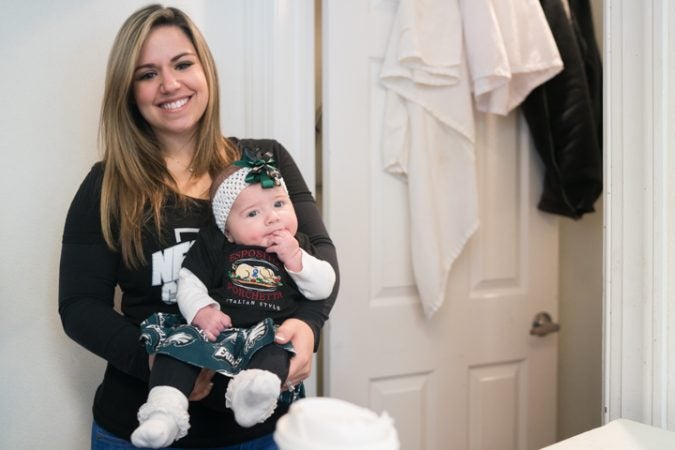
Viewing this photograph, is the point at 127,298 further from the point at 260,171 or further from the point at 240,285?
the point at 260,171

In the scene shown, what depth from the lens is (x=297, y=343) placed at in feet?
3.45

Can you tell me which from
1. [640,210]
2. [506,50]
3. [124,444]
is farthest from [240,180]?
[506,50]

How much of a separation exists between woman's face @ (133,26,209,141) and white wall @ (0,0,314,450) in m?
0.32

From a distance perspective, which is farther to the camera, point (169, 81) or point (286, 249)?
point (169, 81)

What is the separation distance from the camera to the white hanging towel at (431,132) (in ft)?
5.31

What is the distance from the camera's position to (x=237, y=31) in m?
1.62

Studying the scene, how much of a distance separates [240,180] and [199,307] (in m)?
0.25

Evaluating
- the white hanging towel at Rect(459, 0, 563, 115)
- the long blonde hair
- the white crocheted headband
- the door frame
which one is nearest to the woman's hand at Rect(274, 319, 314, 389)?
the white crocheted headband

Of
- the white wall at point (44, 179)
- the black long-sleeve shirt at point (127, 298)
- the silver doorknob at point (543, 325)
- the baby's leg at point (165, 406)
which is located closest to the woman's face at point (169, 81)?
the black long-sleeve shirt at point (127, 298)

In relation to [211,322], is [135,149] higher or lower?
higher

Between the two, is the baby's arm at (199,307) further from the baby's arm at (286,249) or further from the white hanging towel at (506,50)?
the white hanging towel at (506,50)

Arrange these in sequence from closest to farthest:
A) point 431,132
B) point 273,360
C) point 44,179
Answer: point 273,360 < point 44,179 < point 431,132

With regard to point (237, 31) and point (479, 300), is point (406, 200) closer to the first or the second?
point (479, 300)

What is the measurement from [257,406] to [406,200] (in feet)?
3.18
